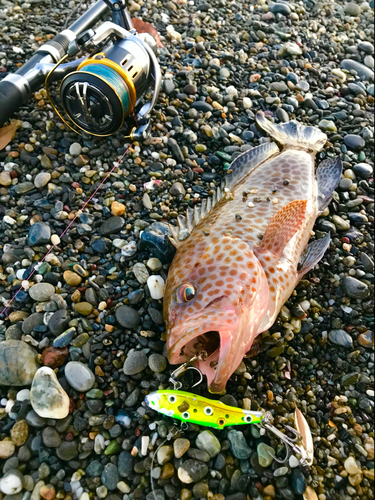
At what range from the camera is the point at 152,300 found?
323 cm

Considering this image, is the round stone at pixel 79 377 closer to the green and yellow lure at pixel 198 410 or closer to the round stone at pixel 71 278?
the green and yellow lure at pixel 198 410

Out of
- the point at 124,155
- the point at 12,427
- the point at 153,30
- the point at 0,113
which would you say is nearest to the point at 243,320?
the point at 12,427

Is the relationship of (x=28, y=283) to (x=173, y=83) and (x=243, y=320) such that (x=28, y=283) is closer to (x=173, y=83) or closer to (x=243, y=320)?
(x=243, y=320)

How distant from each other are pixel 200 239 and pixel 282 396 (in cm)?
142

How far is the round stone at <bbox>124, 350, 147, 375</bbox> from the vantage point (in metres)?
2.91

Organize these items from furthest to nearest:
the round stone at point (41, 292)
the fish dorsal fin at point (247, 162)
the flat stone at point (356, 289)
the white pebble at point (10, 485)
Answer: the fish dorsal fin at point (247, 162), the flat stone at point (356, 289), the round stone at point (41, 292), the white pebble at point (10, 485)

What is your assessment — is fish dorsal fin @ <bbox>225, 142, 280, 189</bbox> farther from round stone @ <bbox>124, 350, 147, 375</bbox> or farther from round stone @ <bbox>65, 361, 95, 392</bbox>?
round stone @ <bbox>65, 361, 95, 392</bbox>

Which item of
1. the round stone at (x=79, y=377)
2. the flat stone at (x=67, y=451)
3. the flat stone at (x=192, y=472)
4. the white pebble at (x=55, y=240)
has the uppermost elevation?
the white pebble at (x=55, y=240)

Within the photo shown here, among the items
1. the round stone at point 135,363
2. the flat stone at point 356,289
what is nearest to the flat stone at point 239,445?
the round stone at point 135,363

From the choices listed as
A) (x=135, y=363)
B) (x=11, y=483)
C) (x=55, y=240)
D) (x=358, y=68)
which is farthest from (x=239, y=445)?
(x=358, y=68)

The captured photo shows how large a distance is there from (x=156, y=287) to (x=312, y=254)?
1451 mm

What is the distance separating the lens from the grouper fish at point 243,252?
262 cm

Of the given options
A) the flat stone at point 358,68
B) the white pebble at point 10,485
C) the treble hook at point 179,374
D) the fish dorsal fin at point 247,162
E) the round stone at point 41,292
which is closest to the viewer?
the white pebble at point 10,485

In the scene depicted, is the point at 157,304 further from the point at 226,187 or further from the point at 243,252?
the point at 226,187
